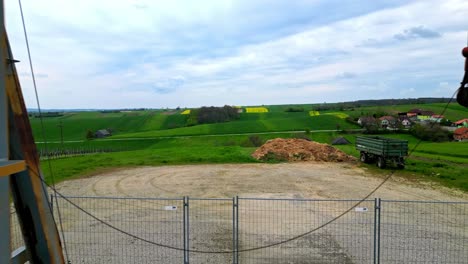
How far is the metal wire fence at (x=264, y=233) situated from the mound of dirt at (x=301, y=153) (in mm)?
11536

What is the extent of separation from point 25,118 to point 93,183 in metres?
14.7

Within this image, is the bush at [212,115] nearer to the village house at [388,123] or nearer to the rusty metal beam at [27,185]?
the village house at [388,123]

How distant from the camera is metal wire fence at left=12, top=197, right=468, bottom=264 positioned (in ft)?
25.3

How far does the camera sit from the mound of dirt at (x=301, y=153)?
24.3 metres

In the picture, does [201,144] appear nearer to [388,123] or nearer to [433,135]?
[388,123]

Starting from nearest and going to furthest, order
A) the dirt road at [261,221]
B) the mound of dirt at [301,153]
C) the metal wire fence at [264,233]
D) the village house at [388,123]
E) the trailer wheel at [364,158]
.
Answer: the metal wire fence at [264,233] < the dirt road at [261,221] < the trailer wheel at [364,158] < the mound of dirt at [301,153] < the village house at [388,123]

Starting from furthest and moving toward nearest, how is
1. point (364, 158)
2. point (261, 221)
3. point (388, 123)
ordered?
point (388, 123), point (364, 158), point (261, 221)

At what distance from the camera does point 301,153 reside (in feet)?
81.5

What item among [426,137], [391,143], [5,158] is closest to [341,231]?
[5,158]

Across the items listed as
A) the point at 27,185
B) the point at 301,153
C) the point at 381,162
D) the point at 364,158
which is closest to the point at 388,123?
the point at 364,158

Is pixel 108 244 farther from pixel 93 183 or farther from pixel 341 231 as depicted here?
pixel 93 183

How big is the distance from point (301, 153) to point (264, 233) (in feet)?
52.2

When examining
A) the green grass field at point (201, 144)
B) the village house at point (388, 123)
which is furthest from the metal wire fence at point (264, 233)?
the village house at point (388, 123)

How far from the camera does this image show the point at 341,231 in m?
9.54
